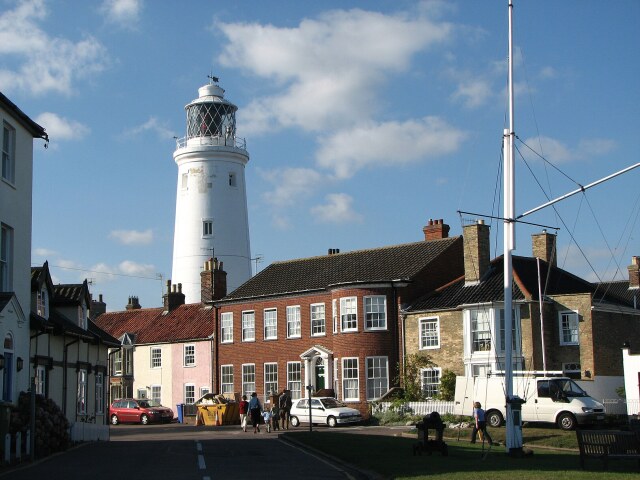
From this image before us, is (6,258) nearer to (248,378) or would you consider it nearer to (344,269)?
(344,269)

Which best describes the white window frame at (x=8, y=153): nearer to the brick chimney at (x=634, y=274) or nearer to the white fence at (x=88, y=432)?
the white fence at (x=88, y=432)

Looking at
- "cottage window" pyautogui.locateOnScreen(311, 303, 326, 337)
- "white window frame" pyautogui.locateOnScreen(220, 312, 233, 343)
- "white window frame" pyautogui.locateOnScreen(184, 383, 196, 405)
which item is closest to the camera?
"cottage window" pyautogui.locateOnScreen(311, 303, 326, 337)

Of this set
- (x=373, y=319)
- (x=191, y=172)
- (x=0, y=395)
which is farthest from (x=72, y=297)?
(x=191, y=172)

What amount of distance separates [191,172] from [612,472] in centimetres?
5154

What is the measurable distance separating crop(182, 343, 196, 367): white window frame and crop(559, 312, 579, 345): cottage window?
23865mm

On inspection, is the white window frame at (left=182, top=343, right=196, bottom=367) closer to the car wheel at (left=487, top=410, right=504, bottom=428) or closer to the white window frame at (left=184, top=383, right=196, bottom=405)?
the white window frame at (left=184, top=383, right=196, bottom=405)

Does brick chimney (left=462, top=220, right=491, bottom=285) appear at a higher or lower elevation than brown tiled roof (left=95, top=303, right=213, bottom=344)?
higher

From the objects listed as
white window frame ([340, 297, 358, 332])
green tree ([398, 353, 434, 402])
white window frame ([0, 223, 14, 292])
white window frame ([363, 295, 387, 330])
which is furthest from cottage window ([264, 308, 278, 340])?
white window frame ([0, 223, 14, 292])

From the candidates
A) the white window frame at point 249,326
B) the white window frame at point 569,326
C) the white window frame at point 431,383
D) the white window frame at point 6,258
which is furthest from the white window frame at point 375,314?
the white window frame at point 6,258

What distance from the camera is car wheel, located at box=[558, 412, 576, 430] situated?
3569 cm

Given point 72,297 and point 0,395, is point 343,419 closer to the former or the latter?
point 72,297

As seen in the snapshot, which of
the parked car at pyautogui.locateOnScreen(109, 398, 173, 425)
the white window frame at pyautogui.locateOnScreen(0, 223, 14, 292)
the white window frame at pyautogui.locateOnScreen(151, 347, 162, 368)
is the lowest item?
the parked car at pyautogui.locateOnScreen(109, 398, 173, 425)

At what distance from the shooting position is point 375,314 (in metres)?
50.0

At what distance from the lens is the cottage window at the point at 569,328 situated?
44.8m
